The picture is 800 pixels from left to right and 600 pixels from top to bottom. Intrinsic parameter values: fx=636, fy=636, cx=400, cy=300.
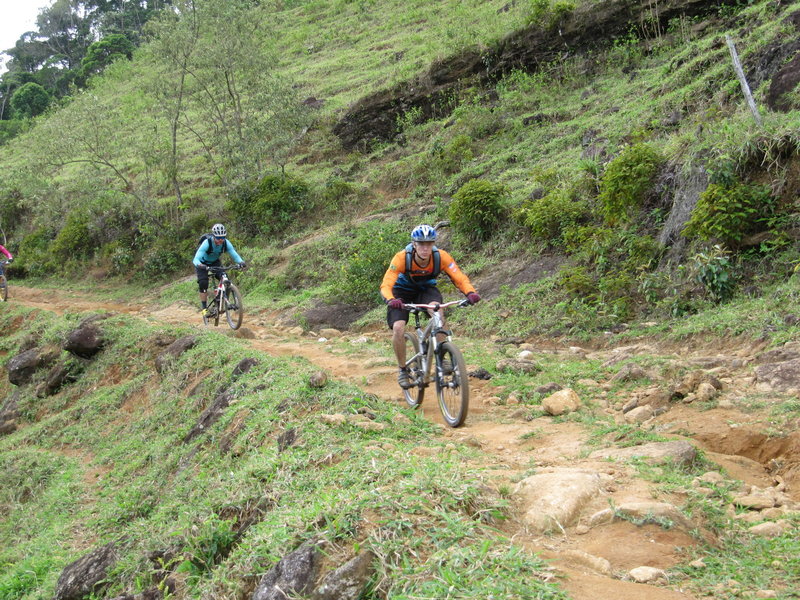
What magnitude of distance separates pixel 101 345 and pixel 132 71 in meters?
41.3

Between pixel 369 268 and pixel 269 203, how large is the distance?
7.58 m

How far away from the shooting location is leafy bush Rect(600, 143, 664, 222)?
995 centimetres

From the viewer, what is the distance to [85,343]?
1271 cm

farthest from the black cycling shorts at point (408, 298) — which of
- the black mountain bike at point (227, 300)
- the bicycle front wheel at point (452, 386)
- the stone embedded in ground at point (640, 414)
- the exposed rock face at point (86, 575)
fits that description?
the black mountain bike at point (227, 300)

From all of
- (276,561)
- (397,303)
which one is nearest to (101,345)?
(397,303)

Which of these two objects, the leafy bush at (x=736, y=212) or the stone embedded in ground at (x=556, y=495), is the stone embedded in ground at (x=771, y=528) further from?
the leafy bush at (x=736, y=212)

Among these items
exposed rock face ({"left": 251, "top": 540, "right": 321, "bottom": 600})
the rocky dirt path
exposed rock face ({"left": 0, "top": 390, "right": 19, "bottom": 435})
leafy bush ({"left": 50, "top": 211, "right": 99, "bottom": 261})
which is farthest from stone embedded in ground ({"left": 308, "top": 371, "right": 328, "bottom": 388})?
leafy bush ({"left": 50, "top": 211, "right": 99, "bottom": 261})

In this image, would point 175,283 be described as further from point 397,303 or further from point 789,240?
point 789,240

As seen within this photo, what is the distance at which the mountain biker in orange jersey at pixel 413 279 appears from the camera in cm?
681

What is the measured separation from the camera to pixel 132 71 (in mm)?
47344

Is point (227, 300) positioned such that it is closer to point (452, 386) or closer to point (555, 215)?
point (555, 215)

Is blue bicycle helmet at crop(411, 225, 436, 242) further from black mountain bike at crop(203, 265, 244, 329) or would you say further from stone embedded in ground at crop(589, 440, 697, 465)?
black mountain bike at crop(203, 265, 244, 329)

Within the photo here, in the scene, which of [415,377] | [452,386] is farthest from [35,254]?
[452,386]

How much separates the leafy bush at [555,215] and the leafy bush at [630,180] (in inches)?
32.8
